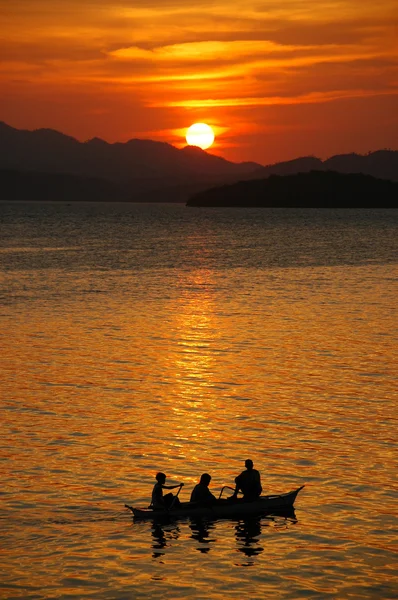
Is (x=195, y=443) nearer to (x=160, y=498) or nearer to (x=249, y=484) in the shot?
(x=249, y=484)

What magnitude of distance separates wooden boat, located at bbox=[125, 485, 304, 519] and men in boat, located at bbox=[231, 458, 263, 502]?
19 cm

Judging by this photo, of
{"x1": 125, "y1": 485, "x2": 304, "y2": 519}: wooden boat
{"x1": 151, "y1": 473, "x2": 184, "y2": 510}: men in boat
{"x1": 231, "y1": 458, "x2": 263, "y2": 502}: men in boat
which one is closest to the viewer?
{"x1": 151, "y1": 473, "x2": 184, "y2": 510}: men in boat

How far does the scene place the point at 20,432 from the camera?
135ft

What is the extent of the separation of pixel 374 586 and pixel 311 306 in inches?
2425

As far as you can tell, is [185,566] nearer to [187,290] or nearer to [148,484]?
[148,484]

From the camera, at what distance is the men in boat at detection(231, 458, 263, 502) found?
105ft

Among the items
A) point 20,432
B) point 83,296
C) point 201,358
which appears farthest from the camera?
point 83,296

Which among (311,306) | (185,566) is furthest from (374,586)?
(311,306)

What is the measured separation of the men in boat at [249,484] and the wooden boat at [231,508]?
19cm

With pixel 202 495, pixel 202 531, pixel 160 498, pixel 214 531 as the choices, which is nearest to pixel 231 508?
pixel 202 495

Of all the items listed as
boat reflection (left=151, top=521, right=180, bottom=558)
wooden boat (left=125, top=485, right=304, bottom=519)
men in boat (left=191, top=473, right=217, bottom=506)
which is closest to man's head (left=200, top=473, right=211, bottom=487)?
men in boat (left=191, top=473, right=217, bottom=506)

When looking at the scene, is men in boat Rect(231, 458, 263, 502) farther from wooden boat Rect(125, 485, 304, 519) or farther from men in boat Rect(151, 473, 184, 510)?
men in boat Rect(151, 473, 184, 510)

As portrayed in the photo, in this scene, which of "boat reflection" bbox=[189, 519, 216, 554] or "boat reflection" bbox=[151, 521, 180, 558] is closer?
"boat reflection" bbox=[151, 521, 180, 558]

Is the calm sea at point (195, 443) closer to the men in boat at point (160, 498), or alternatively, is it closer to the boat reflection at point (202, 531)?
the boat reflection at point (202, 531)
